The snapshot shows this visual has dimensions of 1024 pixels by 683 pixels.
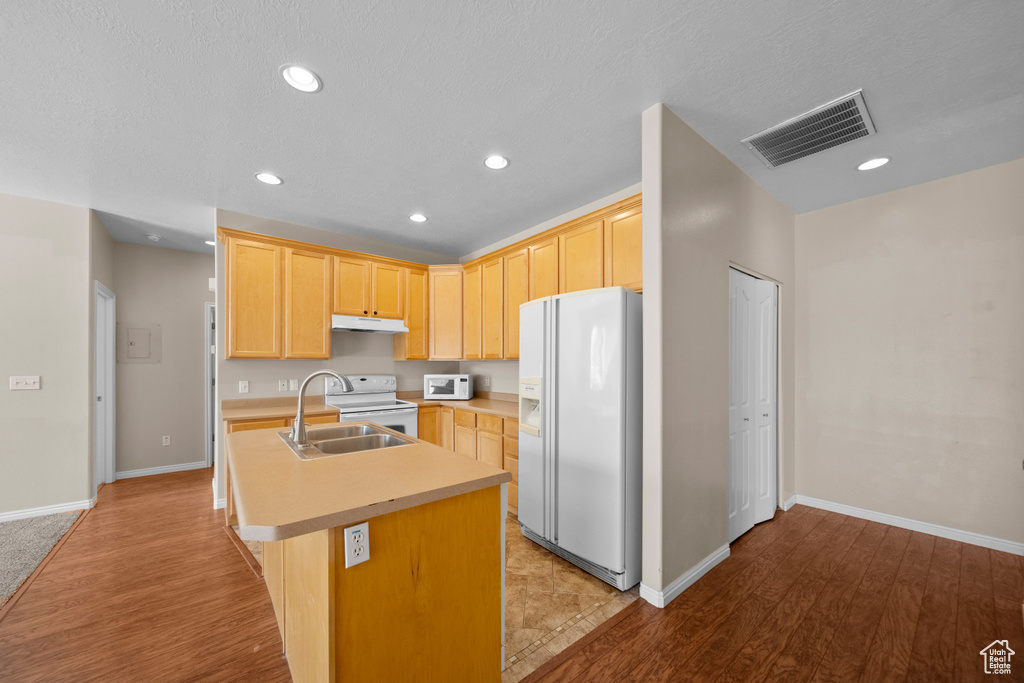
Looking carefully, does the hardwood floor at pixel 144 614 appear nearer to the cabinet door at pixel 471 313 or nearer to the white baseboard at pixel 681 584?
the white baseboard at pixel 681 584

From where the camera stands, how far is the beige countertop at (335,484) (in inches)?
43.3

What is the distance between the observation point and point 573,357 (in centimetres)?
262

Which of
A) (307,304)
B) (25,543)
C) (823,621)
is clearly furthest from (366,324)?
(823,621)

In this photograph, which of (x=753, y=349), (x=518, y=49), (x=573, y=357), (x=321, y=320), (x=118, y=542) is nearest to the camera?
(x=518, y=49)

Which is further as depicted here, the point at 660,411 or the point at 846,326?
the point at 846,326

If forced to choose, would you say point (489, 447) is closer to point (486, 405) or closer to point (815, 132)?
point (486, 405)

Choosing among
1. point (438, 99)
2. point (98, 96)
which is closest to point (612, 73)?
point (438, 99)

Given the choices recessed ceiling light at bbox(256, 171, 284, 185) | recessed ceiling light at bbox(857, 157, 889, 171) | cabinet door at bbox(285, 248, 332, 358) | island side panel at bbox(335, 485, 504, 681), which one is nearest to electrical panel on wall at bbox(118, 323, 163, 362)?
cabinet door at bbox(285, 248, 332, 358)

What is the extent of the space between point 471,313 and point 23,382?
3.85m

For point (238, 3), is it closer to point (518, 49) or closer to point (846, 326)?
→ point (518, 49)

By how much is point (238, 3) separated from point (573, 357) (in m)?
2.27

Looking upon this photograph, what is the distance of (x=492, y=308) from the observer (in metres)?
4.25

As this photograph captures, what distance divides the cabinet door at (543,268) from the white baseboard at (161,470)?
15.1 ft

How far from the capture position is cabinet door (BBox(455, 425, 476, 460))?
12.7 ft
